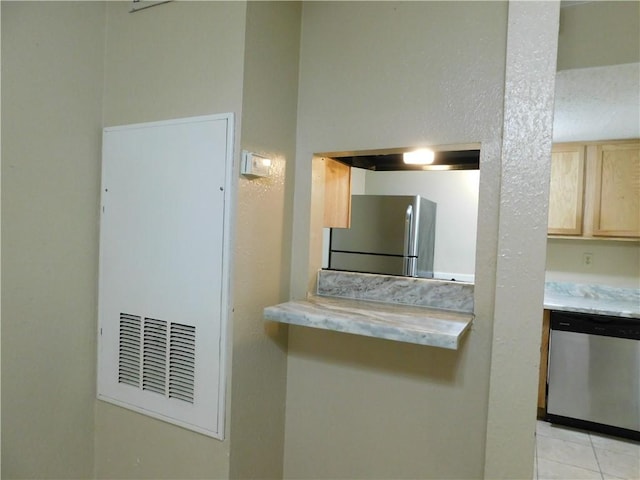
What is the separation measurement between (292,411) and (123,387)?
2.37ft

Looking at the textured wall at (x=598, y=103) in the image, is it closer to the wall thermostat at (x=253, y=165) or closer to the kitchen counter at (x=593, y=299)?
the kitchen counter at (x=593, y=299)

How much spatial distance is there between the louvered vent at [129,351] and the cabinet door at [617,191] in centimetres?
346

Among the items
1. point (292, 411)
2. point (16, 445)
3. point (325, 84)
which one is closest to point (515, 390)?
point (292, 411)

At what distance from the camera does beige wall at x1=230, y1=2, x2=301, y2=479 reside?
1.35 meters

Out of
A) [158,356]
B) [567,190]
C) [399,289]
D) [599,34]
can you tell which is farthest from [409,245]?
[158,356]

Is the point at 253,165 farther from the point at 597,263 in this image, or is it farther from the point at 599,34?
the point at 597,263

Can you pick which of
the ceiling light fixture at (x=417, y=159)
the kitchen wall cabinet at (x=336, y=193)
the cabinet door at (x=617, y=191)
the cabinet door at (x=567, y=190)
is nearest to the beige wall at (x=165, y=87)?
the kitchen wall cabinet at (x=336, y=193)

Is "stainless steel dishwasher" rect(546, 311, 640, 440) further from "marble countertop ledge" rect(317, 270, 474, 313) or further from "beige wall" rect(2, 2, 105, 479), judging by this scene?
"beige wall" rect(2, 2, 105, 479)

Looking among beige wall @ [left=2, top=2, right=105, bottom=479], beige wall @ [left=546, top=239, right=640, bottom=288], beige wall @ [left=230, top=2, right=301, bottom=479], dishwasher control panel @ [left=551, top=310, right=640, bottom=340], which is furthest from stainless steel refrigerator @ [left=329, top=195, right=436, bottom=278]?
beige wall @ [left=2, top=2, right=105, bottom=479]

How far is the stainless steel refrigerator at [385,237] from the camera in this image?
2.64 meters

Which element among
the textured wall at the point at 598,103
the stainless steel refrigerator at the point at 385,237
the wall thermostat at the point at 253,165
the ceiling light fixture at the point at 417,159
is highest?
the textured wall at the point at 598,103

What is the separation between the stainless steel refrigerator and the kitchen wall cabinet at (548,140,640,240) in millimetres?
1308

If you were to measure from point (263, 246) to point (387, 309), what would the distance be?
0.55 meters

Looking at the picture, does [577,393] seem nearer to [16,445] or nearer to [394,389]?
[394,389]
